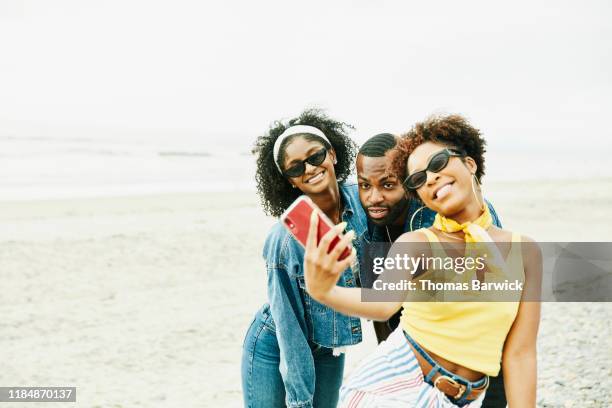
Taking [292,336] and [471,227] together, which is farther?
[292,336]

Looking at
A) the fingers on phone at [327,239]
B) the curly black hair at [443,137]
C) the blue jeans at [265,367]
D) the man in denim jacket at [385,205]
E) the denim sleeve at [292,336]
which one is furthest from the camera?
the blue jeans at [265,367]

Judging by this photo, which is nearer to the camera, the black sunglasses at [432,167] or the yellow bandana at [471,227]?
the yellow bandana at [471,227]

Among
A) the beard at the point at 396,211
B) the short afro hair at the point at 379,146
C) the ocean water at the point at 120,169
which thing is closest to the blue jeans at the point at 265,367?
the beard at the point at 396,211

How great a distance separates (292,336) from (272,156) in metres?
1.20

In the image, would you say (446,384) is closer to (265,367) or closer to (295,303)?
(295,303)

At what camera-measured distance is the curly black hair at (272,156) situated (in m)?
3.71

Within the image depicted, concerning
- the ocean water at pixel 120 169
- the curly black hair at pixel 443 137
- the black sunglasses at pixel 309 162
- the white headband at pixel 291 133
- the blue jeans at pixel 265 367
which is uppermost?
the ocean water at pixel 120 169

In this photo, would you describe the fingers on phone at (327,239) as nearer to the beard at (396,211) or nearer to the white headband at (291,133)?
the beard at (396,211)

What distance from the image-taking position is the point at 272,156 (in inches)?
148

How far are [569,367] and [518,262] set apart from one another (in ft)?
13.8

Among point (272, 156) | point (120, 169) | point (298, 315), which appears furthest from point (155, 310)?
point (120, 169)

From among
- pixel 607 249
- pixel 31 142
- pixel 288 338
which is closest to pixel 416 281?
pixel 288 338

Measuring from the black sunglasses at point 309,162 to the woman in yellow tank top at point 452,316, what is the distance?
109 centimetres

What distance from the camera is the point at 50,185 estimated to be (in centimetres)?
2230
